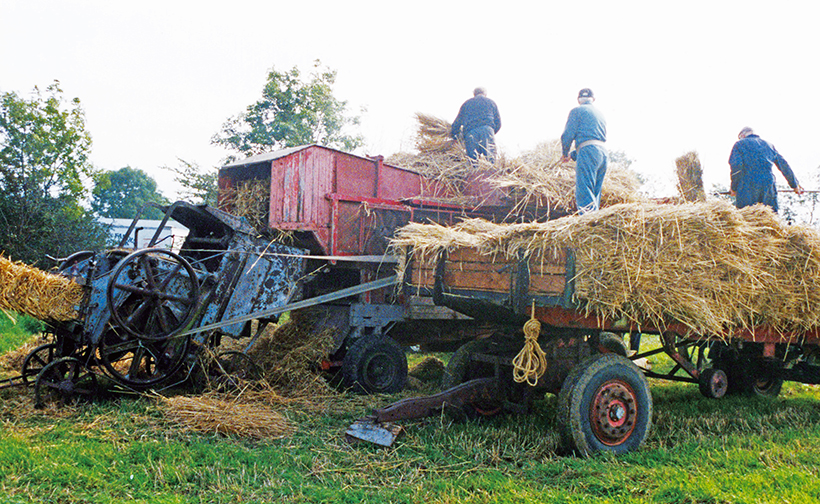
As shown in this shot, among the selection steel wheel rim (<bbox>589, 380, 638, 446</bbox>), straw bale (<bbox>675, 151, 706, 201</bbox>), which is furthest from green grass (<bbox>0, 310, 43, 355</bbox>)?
straw bale (<bbox>675, 151, 706, 201</bbox>)

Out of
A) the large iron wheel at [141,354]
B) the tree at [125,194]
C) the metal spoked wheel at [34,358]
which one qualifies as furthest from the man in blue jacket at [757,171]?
the tree at [125,194]

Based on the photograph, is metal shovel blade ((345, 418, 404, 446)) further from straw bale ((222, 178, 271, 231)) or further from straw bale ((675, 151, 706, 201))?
straw bale ((675, 151, 706, 201))

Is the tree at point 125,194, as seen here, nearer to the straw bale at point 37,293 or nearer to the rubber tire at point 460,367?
the straw bale at point 37,293

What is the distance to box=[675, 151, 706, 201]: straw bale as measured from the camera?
7559mm

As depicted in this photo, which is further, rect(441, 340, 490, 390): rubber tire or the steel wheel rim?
rect(441, 340, 490, 390): rubber tire

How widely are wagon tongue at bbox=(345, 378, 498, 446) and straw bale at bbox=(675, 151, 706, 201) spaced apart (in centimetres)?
412

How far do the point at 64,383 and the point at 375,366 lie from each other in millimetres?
3133

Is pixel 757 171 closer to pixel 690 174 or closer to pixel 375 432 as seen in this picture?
pixel 690 174

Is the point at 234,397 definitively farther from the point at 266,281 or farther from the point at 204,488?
the point at 204,488

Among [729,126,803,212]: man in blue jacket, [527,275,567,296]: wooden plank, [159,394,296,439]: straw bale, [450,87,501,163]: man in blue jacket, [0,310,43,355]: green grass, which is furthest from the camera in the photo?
[0,310,43,355]: green grass

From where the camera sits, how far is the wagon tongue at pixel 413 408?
4.52 metres

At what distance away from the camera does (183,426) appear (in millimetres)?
4957

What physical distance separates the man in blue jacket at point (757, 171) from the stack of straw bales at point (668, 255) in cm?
205

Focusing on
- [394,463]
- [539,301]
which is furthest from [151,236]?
[539,301]
